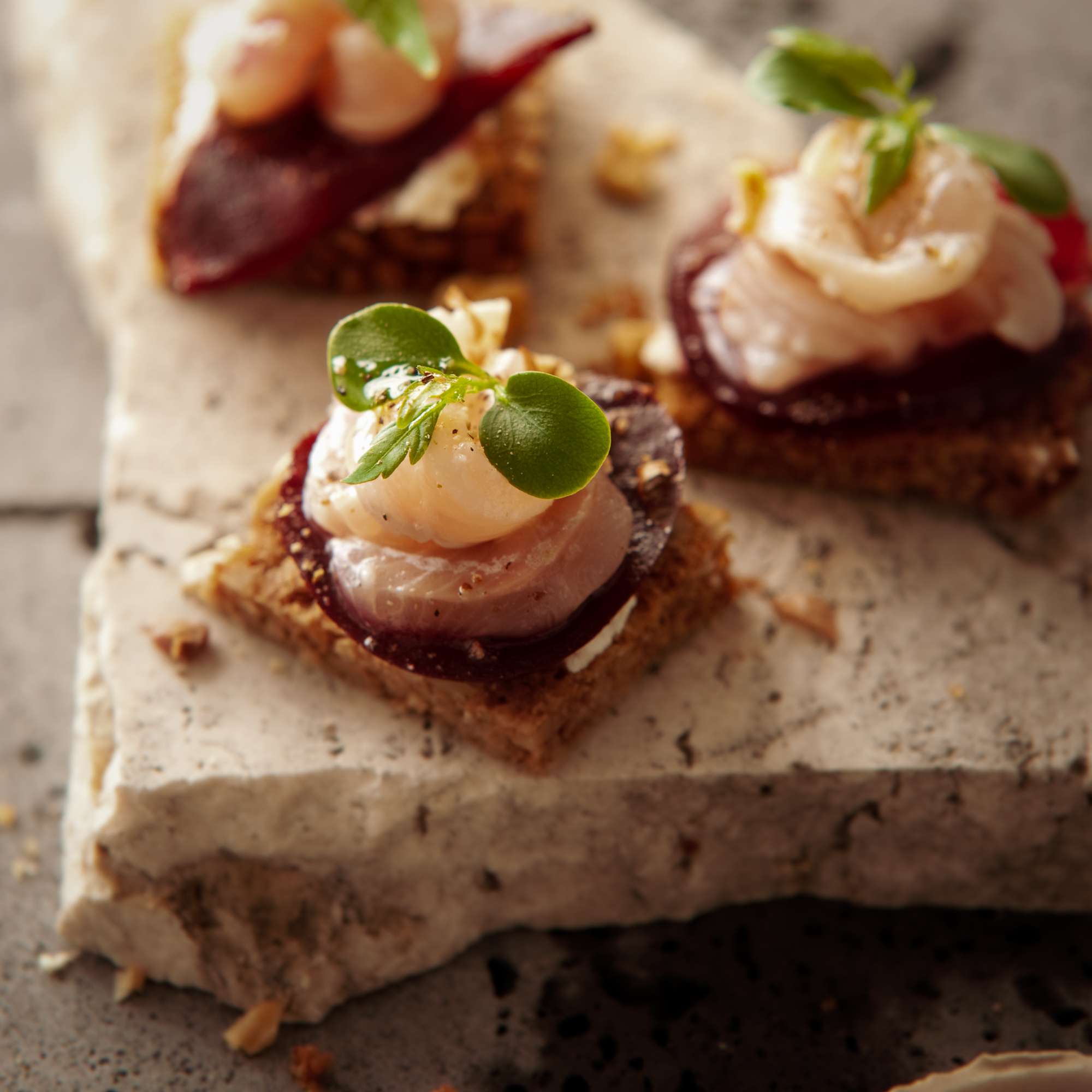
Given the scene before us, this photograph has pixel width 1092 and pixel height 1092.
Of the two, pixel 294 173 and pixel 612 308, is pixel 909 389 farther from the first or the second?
pixel 294 173

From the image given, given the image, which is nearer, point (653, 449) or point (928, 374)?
point (653, 449)

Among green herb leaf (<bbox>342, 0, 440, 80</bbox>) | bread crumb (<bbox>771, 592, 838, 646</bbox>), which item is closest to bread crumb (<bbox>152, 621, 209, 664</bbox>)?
bread crumb (<bbox>771, 592, 838, 646</bbox>)

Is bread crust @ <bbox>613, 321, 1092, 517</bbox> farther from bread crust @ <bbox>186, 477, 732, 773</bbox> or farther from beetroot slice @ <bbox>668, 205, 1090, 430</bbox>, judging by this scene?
bread crust @ <bbox>186, 477, 732, 773</bbox>

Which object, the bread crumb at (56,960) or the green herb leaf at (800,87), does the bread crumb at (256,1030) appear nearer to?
the bread crumb at (56,960)

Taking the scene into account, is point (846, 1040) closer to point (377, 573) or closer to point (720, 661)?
point (720, 661)

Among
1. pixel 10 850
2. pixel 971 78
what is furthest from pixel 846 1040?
pixel 971 78

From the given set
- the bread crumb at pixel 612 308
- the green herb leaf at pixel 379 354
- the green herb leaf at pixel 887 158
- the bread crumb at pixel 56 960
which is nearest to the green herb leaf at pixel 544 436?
the green herb leaf at pixel 379 354

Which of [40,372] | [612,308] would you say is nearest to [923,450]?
[612,308]
